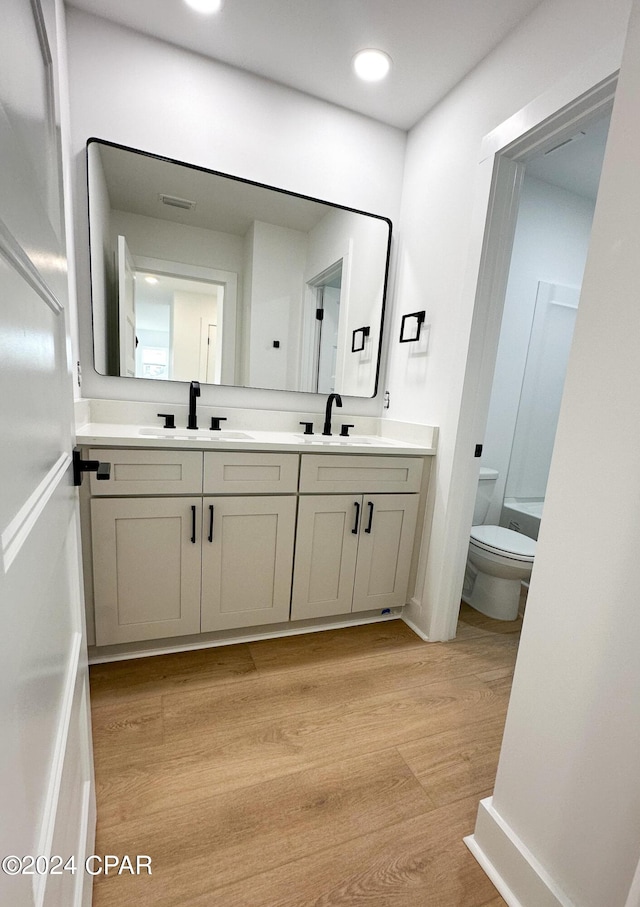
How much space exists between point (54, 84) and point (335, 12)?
54.4 inches

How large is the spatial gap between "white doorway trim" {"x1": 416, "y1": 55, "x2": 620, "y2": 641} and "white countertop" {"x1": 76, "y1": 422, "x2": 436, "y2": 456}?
294 mm

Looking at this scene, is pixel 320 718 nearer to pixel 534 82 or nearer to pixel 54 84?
pixel 54 84

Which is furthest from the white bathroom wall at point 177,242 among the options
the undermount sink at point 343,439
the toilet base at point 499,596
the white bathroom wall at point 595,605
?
the toilet base at point 499,596

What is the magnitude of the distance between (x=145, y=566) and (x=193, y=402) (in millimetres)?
755

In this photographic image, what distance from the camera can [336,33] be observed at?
60.7 inches

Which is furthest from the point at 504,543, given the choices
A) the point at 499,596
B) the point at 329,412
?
the point at 329,412

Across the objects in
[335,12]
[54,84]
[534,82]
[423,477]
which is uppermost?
[335,12]

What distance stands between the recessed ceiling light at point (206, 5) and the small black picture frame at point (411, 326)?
1.38 meters

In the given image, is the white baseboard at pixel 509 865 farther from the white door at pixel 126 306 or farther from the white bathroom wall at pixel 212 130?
the white door at pixel 126 306

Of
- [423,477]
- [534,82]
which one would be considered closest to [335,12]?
[534,82]

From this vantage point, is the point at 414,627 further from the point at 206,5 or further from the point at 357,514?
the point at 206,5

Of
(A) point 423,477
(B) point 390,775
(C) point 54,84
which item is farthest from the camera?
(A) point 423,477

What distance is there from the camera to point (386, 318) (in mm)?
2250

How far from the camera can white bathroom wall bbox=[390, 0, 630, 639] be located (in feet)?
4.55
